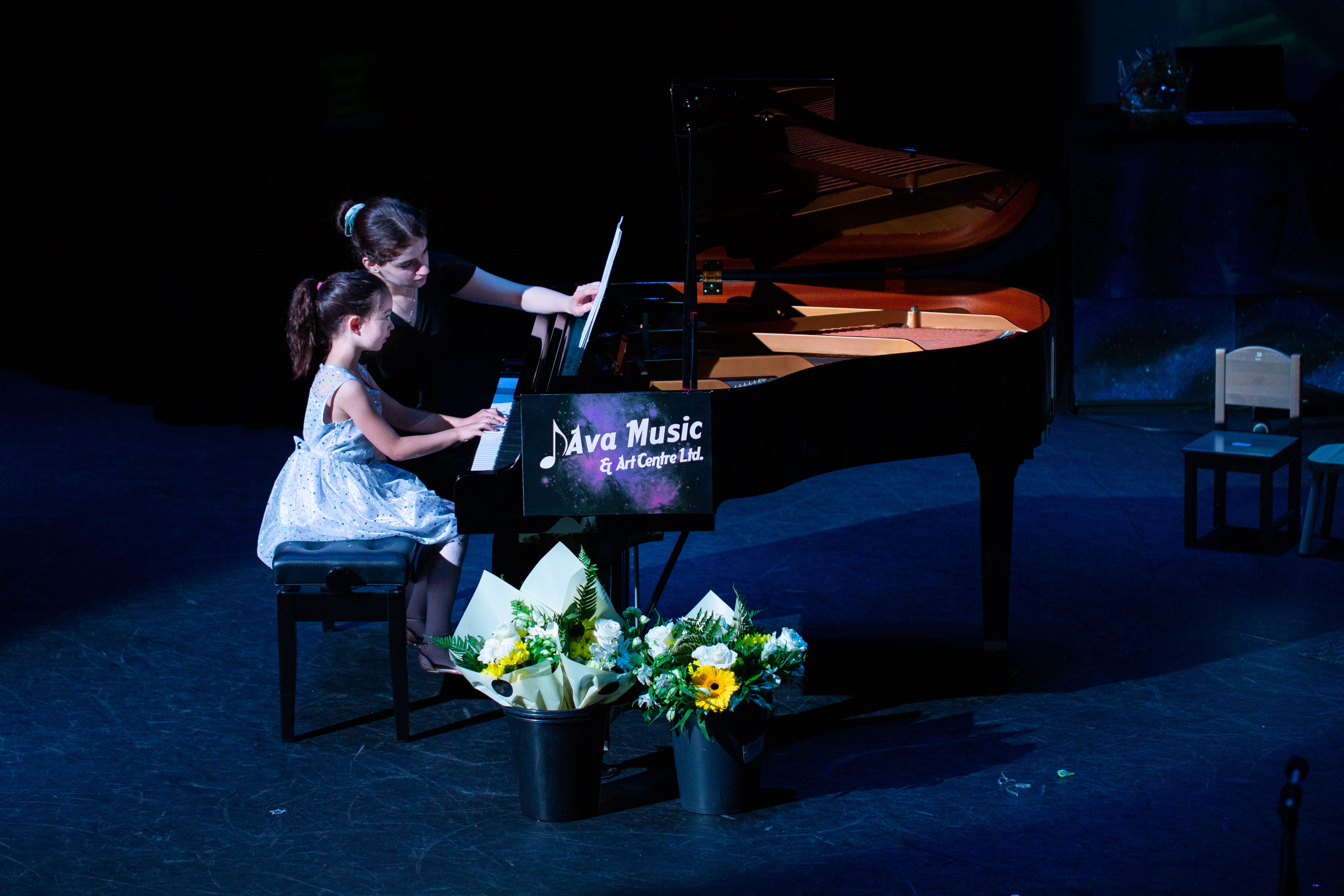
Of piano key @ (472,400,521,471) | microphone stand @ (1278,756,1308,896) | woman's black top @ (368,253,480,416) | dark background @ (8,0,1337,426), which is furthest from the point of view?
dark background @ (8,0,1337,426)

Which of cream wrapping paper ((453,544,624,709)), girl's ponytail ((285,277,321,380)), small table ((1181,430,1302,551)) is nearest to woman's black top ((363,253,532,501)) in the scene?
girl's ponytail ((285,277,321,380))

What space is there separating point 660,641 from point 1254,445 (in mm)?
3076

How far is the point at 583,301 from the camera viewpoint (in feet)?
13.7

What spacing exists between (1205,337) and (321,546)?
209 inches

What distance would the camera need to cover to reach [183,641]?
4.32 metres

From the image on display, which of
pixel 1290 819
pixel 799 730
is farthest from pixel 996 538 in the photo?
pixel 1290 819

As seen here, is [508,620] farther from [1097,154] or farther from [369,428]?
[1097,154]

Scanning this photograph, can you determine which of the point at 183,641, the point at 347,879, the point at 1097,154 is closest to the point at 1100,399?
the point at 1097,154

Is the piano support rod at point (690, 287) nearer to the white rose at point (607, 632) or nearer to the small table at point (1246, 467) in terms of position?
the white rose at point (607, 632)

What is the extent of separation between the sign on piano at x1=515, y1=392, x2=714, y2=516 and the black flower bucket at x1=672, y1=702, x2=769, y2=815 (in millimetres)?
462

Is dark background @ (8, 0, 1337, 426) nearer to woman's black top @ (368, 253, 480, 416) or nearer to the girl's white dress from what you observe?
woman's black top @ (368, 253, 480, 416)

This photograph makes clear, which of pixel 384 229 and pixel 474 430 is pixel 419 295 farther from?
pixel 474 430

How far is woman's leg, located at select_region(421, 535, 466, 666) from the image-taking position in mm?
3912

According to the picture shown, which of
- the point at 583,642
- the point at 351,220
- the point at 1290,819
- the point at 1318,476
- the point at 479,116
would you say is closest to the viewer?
the point at 1290,819
